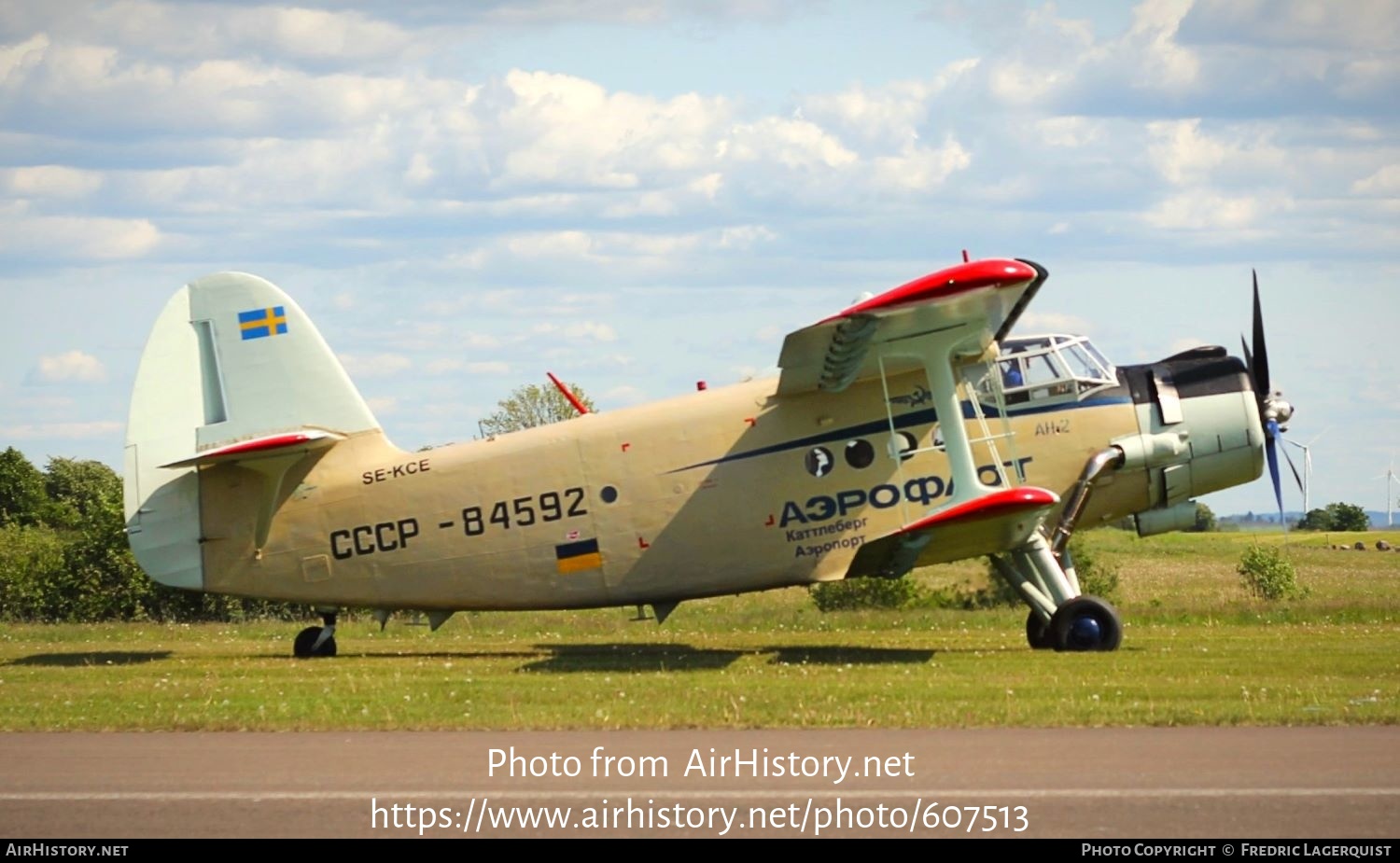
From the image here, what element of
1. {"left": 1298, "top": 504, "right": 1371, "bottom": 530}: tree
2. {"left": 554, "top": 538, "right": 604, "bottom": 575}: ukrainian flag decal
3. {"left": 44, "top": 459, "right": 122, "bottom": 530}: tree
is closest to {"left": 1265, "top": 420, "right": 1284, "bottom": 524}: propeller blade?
{"left": 554, "top": 538, "right": 604, "bottom": 575}: ukrainian flag decal

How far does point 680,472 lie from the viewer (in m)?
17.7

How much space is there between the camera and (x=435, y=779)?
32.4ft

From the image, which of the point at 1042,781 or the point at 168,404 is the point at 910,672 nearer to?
the point at 1042,781

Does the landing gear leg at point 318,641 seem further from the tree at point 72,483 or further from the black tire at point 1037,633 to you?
the tree at point 72,483

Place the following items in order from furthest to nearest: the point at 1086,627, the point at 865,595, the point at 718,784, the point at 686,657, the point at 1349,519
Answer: the point at 1349,519
the point at 865,595
the point at 686,657
the point at 1086,627
the point at 718,784

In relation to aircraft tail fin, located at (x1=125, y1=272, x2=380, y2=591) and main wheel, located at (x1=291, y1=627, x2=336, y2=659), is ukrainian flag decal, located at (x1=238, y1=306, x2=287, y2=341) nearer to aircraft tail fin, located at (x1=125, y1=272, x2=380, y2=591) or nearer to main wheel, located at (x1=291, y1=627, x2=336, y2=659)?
aircraft tail fin, located at (x1=125, y1=272, x2=380, y2=591)

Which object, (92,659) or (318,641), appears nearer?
(92,659)

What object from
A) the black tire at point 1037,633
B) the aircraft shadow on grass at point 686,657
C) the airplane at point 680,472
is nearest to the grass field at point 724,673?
the aircraft shadow on grass at point 686,657

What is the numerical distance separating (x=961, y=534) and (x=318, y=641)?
7.96m

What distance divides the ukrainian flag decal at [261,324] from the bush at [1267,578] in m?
19.4

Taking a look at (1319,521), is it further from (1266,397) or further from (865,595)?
(1266,397)

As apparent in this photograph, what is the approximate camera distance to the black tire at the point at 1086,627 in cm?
1716

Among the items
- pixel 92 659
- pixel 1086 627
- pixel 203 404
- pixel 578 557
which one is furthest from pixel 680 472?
pixel 92 659
